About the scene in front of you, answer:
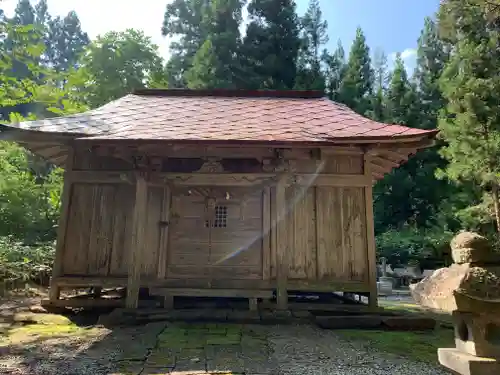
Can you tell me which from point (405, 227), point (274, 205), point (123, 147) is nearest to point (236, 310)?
point (274, 205)

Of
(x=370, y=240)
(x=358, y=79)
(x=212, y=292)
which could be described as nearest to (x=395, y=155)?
(x=370, y=240)

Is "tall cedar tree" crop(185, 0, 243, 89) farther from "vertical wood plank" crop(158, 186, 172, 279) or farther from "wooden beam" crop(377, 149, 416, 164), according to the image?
"vertical wood plank" crop(158, 186, 172, 279)

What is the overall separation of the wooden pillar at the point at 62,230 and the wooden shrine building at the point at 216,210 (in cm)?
2

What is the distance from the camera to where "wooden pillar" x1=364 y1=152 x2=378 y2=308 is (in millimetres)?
6590

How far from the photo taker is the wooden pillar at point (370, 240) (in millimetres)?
6590

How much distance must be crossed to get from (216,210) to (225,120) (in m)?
1.95

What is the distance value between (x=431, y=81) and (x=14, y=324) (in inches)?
1219

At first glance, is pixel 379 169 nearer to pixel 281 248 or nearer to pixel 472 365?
pixel 281 248

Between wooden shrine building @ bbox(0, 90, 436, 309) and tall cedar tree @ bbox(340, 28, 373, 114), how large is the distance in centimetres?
2207

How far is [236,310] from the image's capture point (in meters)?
6.46

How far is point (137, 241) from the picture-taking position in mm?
6363

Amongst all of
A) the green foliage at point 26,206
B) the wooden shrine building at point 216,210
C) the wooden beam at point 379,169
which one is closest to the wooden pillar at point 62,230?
the wooden shrine building at point 216,210

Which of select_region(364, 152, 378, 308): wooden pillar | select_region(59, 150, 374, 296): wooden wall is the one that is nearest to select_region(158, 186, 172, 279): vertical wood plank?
select_region(59, 150, 374, 296): wooden wall

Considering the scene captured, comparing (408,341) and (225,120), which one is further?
(225,120)
